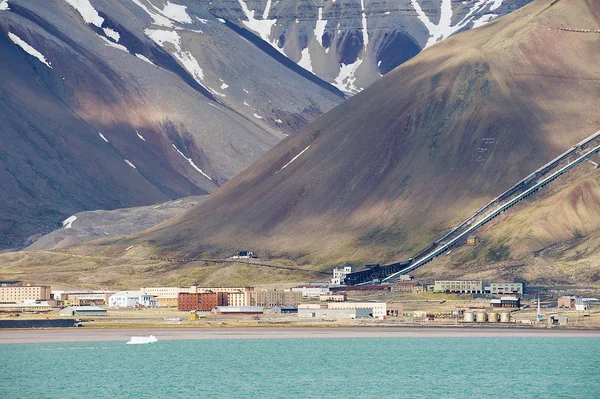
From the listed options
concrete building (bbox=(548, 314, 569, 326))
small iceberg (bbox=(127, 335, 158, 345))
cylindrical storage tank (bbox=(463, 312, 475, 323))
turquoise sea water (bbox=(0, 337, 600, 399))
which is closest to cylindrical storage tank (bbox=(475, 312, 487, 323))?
cylindrical storage tank (bbox=(463, 312, 475, 323))

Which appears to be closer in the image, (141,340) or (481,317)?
(141,340)

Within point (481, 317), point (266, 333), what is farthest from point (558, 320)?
point (266, 333)

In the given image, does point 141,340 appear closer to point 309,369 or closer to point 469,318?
Result: point 309,369

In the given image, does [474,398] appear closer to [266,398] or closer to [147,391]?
[266,398]

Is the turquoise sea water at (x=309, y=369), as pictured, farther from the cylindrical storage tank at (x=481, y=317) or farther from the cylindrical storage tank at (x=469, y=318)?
the cylindrical storage tank at (x=469, y=318)

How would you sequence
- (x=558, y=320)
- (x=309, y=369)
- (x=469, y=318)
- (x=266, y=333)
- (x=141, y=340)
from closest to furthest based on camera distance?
(x=309, y=369), (x=141, y=340), (x=266, y=333), (x=558, y=320), (x=469, y=318)

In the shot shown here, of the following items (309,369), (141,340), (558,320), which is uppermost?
(558,320)

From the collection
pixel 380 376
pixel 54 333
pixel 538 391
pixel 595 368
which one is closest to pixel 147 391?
pixel 380 376
